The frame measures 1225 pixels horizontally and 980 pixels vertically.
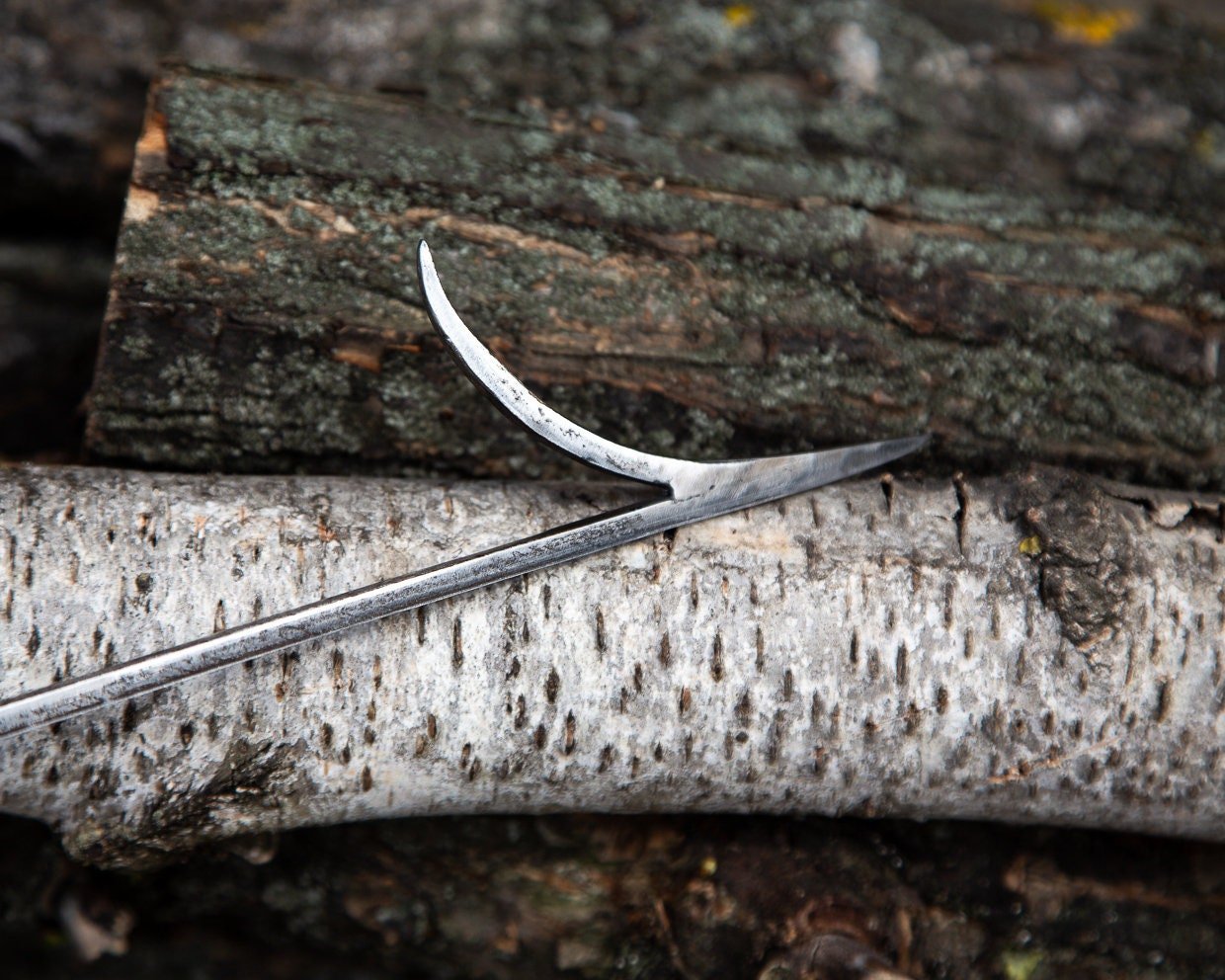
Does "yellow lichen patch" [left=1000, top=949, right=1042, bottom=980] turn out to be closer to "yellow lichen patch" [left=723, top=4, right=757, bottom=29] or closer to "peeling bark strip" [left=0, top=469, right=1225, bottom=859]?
"peeling bark strip" [left=0, top=469, right=1225, bottom=859]

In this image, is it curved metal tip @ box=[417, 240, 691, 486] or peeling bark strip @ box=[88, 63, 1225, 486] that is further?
peeling bark strip @ box=[88, 63, 1225, 486]

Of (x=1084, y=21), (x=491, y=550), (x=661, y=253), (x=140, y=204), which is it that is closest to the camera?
(x=491, y=550)

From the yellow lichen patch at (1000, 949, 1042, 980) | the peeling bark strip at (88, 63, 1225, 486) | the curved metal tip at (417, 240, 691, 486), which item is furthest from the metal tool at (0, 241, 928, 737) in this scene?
the yellow lichen patch at (1000, 949, 1042, 980)

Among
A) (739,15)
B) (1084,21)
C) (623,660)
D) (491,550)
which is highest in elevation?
(1084,21)

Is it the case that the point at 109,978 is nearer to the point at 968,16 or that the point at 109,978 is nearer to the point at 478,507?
the point at 478,507

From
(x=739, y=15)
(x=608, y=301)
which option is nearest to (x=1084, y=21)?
(x=739, y=15)

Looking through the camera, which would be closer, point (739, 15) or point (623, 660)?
point (623, 660)

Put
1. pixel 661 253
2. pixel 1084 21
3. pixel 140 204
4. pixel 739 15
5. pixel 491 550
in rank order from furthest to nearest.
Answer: pixel 1084 21 < pixel 739 15 < pixel 661 253 < pixel 140 204 < pixel 491 550

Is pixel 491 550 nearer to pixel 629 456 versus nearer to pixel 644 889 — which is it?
pixel 629 456
